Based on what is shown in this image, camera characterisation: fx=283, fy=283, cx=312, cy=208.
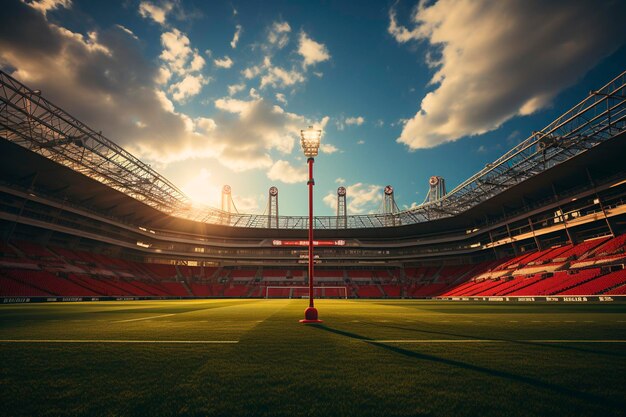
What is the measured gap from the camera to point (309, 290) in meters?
10.4

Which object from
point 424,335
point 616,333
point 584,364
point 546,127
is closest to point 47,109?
point 424,335

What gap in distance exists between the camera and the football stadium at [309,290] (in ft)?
9.91

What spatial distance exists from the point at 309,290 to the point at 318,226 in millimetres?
64129

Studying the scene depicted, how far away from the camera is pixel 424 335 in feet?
22.2

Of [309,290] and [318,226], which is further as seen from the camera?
[318,226]

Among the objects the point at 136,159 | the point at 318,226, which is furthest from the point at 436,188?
the point at 136,159

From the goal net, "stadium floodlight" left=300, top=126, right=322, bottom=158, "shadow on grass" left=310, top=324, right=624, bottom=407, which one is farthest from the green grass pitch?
the goal net

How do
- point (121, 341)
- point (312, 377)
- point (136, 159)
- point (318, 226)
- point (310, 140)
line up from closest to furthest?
point (312, 377), point (121, 341), point (310, 140), point (136, 159), point (318, 226)

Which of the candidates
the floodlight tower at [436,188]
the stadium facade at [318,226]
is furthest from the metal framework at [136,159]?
the floodlight tower at [436,188]

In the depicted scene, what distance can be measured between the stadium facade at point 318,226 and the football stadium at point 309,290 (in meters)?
0.33

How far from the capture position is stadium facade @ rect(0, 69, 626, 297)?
28.9 metres

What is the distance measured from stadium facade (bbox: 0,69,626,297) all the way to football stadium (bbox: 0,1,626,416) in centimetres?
33

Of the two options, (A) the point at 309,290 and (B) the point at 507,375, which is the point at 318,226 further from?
(B) the point at 507,375

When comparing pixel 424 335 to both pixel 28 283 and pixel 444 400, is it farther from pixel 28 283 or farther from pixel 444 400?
pixel 28 283
